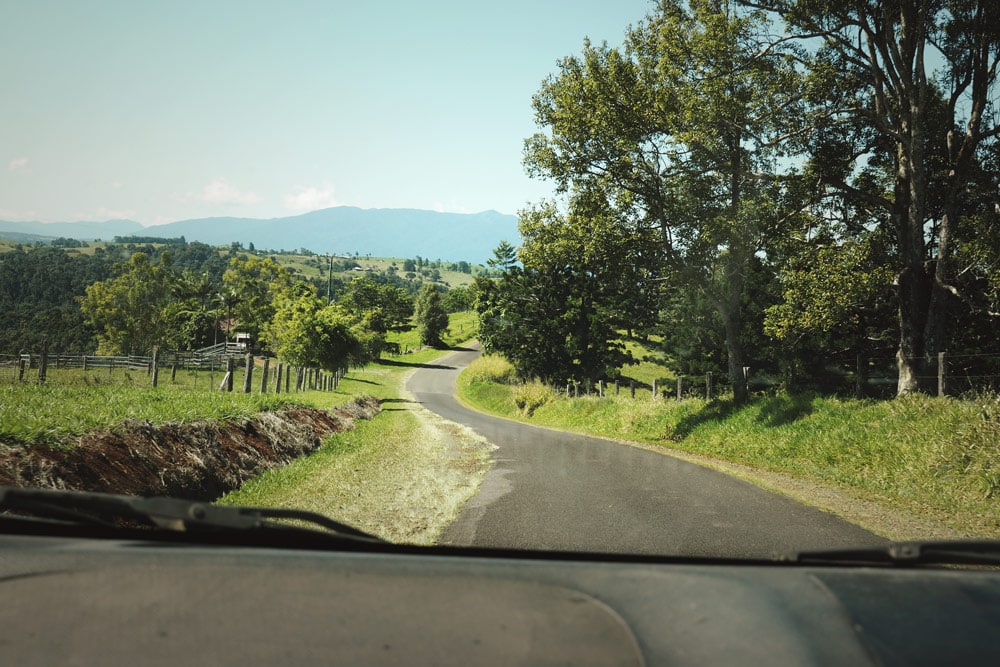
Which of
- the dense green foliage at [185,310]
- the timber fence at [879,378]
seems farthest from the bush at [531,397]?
the dense green foliage at [185,310]

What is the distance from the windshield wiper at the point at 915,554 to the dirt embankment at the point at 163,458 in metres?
2.56

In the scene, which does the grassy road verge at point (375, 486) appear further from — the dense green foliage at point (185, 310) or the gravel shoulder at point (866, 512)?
the dense green foliage at point (185, 310)

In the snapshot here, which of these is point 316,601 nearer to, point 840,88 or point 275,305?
point 840,88

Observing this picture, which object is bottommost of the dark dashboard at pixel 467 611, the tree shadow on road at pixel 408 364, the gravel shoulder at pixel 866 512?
the tree shadow on road at pixel 408 364

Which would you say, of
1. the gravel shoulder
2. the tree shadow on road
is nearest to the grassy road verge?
the gravel shoulder

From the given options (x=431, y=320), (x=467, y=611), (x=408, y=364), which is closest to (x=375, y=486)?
(x=467, y=611)

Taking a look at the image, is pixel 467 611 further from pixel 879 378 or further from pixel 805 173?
pixel 879 378

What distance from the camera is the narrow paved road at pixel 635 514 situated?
5559 mm

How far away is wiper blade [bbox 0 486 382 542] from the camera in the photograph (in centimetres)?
176

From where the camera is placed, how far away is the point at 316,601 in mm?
1490

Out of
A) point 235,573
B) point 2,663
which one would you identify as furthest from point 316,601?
point 2,663

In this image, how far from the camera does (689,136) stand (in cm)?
1683

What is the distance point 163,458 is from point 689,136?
51.6ft

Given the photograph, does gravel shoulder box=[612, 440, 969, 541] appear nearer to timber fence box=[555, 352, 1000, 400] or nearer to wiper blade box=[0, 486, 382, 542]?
timber fence box=[555, 352, 1000, 400]
